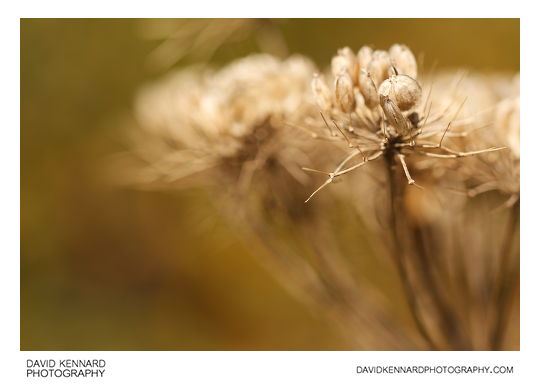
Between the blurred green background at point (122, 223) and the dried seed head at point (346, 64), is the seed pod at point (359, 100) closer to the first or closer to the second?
the dried seed head at point (346, 64)

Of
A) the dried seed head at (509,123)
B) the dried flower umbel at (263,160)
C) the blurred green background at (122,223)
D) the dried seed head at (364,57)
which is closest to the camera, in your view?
the dried seed head at (364,57)

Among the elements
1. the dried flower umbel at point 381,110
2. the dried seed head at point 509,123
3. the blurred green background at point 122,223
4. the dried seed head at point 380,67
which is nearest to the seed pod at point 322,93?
the dried flower umbel at point 381,110

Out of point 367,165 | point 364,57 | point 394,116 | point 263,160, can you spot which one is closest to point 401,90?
point 394,116

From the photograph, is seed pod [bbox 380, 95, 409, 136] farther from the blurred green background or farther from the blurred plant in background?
the blurred green background

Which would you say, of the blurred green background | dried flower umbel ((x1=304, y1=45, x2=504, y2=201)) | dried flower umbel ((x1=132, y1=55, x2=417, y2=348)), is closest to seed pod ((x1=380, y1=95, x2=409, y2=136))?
dried flower umbel ((x1=304, y1=45, x2=504, y2=201))

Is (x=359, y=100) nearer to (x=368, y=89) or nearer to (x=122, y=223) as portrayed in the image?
(x=368, y=89)

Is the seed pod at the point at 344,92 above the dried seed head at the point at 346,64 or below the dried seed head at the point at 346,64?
below
